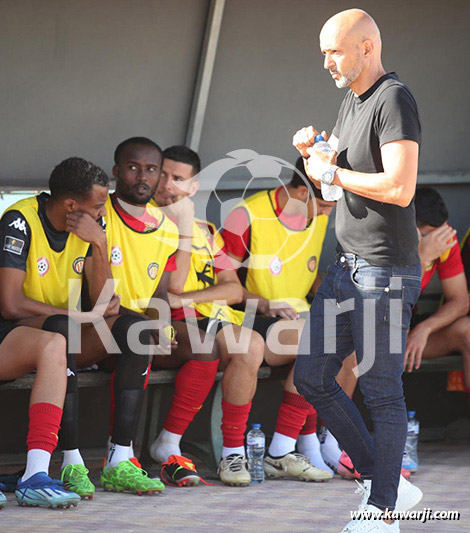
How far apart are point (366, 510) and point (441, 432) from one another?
2.88 meters

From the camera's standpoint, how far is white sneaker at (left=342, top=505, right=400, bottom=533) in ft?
9.08

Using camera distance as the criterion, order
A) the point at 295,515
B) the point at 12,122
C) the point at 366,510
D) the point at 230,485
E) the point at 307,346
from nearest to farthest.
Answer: the point at 366,510
the point at 307,346
the point at 295,515
the point at 230,485
the point at 12,122

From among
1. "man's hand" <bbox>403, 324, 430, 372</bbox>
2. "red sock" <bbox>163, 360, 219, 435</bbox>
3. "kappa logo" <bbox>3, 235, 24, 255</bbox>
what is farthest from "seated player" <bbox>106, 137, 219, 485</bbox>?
"man's hand" <bbox>403, 324, 430, 372</bbox>

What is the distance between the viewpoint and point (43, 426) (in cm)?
339

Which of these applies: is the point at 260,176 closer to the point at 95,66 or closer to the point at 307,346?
the point at 95,66

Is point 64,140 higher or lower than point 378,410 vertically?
higher

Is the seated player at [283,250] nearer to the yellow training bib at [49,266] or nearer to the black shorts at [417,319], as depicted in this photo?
the black shorts at [417,319]

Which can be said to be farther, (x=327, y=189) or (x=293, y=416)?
(x=293, y=416)

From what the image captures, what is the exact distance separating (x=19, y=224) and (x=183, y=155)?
1170mm

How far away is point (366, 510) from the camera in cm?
280

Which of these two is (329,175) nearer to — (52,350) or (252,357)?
(52,350)

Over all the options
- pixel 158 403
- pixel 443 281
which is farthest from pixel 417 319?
→ pixel 158 403

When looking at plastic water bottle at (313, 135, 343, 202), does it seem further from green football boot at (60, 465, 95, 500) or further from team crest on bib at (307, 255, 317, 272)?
team crest on bib at (307, 255, 317, 272)

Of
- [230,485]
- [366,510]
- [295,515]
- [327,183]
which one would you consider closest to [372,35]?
[327,183]
